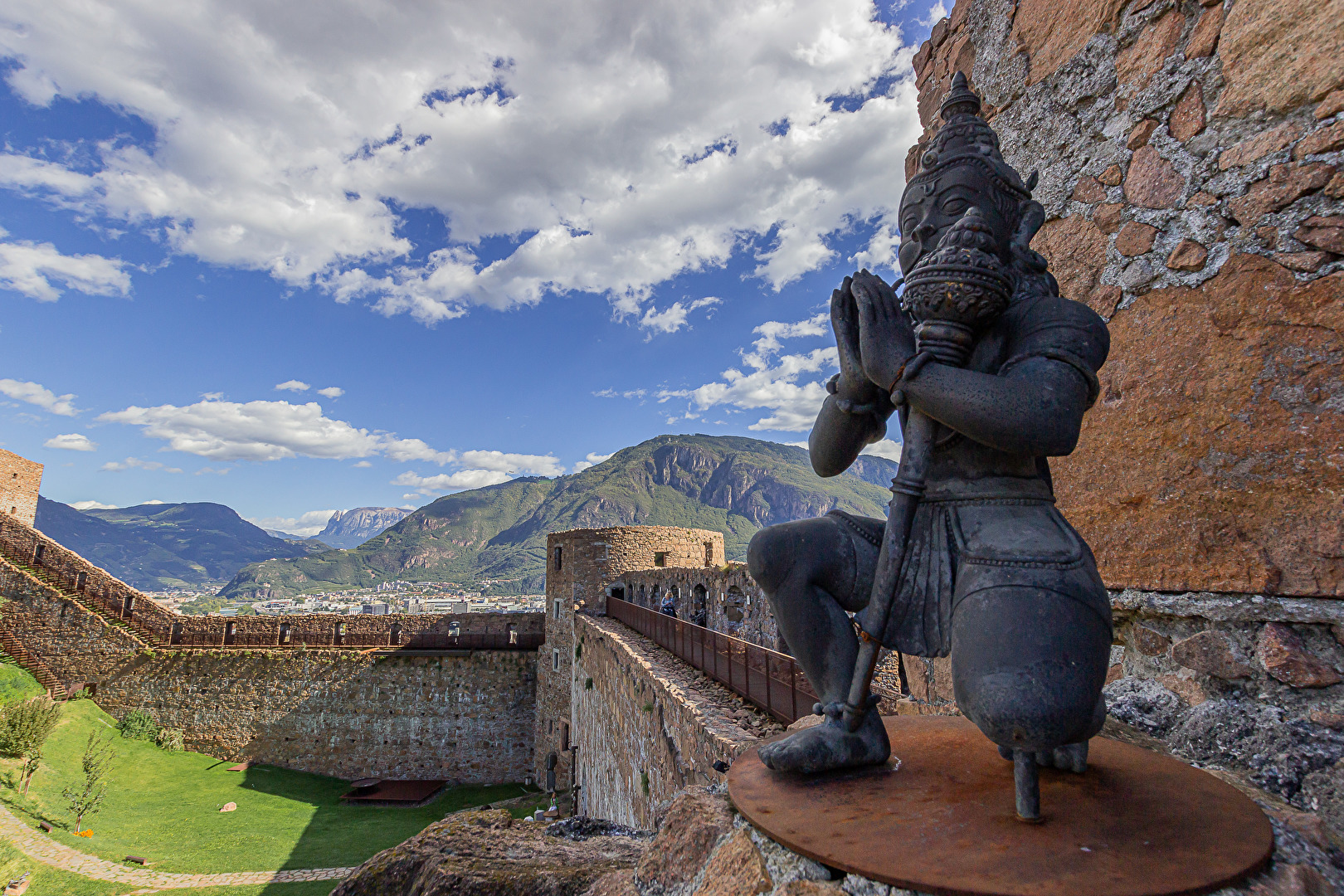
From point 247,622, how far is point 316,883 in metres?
17.2

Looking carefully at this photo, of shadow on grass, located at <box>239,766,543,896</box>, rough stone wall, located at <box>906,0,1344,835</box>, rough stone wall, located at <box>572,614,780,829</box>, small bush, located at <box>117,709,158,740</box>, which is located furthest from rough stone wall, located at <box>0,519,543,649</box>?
rough stone wall, located at <box>906,0,1344,835</box>

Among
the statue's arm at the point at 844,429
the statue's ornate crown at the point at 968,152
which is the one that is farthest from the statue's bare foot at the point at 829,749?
the statue's ornate crown at the point at 968,152

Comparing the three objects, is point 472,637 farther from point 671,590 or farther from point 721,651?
point 721,651

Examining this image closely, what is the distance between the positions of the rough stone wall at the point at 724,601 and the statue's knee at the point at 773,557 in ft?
33.8

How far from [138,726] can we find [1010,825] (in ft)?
106

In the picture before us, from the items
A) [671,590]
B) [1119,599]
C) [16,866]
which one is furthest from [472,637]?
[1119,599]

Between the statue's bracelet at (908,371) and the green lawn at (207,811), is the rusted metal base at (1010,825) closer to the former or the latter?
the statue's bracelet at (908,371)

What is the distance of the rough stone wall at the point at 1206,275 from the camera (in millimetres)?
2467

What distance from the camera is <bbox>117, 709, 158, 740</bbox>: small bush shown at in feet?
77.5

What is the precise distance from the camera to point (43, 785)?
1619 centimetres

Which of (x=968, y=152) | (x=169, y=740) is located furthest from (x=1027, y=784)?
(x=169, y=740)

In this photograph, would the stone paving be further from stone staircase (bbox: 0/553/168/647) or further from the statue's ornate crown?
the statue's ornate crown

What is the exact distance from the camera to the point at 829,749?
6.77ft

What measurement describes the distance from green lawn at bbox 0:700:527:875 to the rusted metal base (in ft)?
58.6
